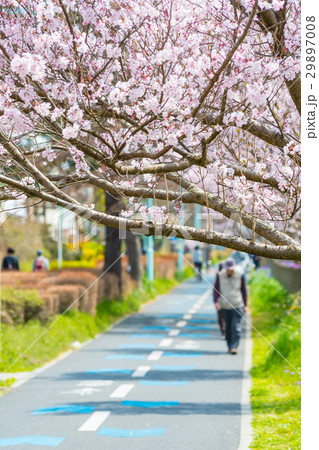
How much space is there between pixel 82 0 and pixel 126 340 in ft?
36.5

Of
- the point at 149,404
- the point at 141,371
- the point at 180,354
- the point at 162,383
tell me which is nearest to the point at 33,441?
the point at 149,404

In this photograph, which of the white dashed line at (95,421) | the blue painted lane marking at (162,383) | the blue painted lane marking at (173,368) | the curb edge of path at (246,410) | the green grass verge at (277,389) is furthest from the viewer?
the blue painted lane marking at (173,368)

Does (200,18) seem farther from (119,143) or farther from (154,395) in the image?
(154,395)

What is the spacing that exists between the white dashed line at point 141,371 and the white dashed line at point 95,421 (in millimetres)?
2940

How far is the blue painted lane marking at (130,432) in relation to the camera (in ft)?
27.2

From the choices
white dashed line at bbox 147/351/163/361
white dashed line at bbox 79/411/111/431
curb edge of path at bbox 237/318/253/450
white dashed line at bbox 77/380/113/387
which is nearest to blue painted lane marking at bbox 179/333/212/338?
curb edge of path at bbox 237/318/253/450

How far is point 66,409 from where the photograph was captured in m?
9.62

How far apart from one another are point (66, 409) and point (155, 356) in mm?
5054

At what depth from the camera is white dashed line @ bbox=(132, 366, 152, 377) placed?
12.4 m

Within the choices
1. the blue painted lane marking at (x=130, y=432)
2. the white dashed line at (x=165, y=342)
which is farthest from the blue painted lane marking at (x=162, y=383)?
the white dashed line at (x=165, y=342)

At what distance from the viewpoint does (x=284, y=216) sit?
23.1 feet

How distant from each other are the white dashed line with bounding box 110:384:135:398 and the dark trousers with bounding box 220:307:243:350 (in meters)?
3.39
